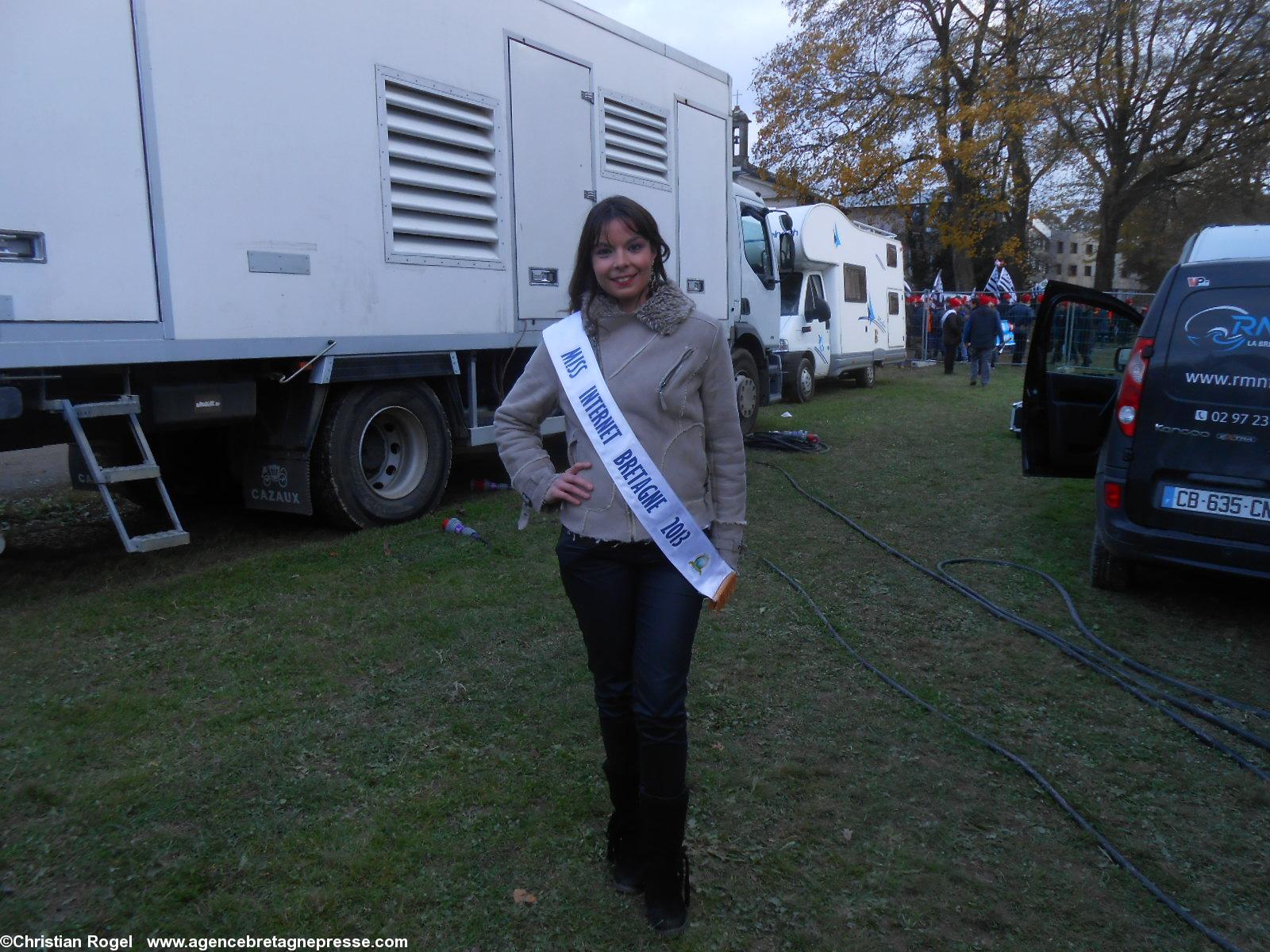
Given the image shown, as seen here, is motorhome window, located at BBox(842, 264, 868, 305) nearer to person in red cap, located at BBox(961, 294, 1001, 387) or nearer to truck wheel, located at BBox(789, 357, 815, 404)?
truck wheel, located at BBox(789, 357, 815, 404)

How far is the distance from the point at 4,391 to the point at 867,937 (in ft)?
14.4

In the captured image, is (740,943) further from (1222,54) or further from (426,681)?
(1222,54)

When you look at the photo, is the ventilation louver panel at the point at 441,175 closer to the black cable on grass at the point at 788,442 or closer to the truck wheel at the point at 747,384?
the truck wheel at the point at 747,384

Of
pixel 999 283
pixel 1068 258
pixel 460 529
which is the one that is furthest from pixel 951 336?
pixel 1068 258

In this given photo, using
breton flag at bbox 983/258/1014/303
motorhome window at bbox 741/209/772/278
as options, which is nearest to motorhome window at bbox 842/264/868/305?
motorhome window at bbox 741/209/772/278

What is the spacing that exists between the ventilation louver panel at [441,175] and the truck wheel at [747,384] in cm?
437

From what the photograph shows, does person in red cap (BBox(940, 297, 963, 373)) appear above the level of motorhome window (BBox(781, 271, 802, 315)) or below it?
below

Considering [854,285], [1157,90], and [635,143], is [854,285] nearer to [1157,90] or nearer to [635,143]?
[635,143]

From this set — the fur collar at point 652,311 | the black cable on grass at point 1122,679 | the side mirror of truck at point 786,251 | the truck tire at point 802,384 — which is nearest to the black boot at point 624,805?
the fur collar at point 652,311

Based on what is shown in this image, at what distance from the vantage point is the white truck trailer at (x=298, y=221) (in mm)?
4574

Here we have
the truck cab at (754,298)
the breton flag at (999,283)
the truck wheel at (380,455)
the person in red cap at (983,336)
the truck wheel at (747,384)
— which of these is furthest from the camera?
the breton flag at (999,283)

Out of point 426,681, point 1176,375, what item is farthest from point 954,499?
point 426,681

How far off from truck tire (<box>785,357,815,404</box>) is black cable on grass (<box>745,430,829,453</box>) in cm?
493

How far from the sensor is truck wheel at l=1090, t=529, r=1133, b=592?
5.55 metres
